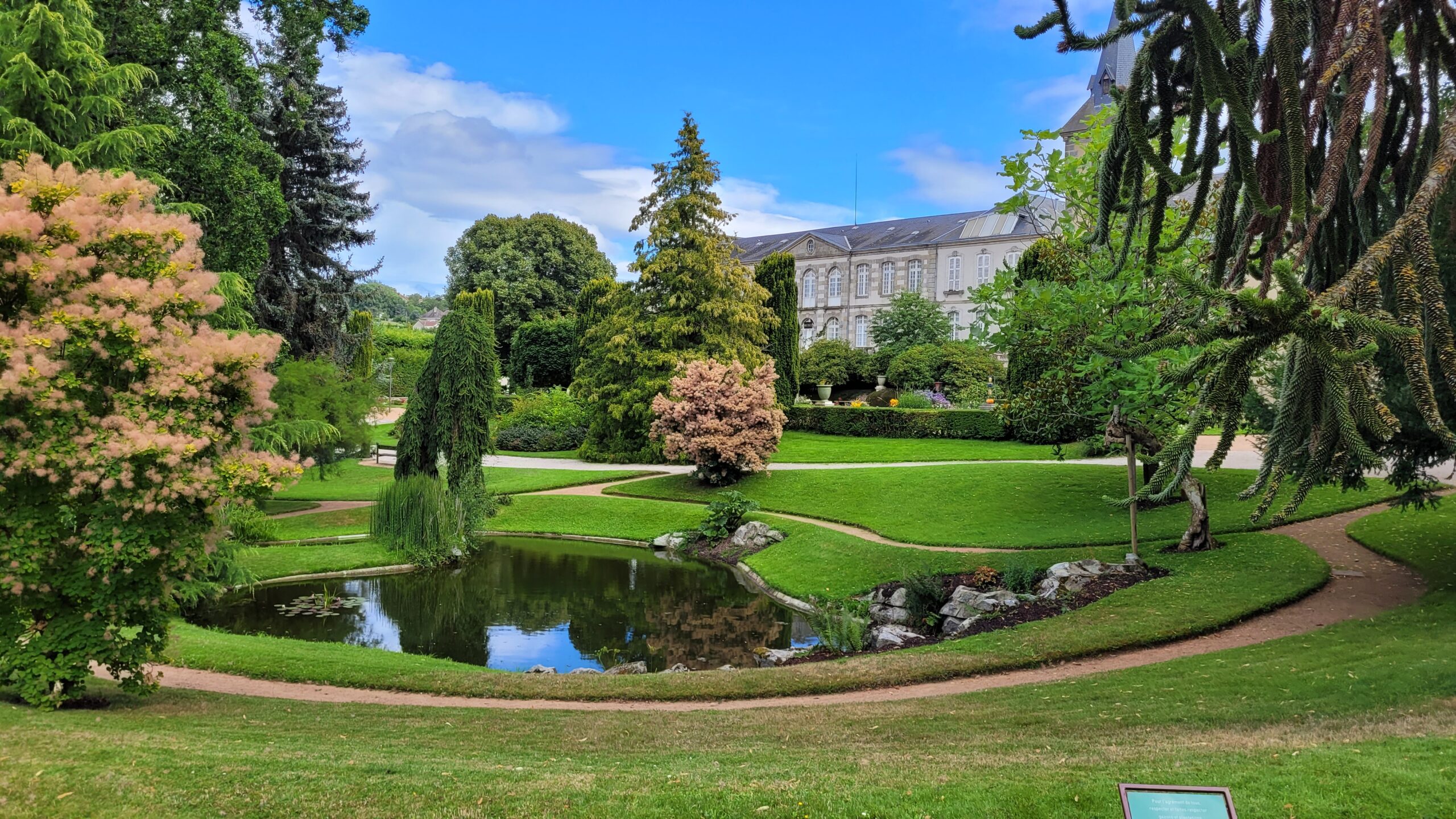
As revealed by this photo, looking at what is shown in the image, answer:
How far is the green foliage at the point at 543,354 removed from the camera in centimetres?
4666

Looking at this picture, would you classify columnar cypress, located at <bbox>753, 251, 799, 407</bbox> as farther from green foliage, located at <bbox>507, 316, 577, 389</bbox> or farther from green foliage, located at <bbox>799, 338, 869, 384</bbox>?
green foliage, located at <bbox>507, 316, 577, 389</bbox>

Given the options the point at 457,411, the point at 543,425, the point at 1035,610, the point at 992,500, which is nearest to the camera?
the point at 1035,610

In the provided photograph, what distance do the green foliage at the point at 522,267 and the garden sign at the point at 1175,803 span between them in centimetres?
4939

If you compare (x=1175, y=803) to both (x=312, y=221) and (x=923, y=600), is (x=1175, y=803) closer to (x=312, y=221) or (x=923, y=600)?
(x=923, y=600)

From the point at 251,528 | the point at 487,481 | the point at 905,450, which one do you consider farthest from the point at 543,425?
the point at 251,528

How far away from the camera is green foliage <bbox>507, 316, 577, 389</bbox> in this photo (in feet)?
153

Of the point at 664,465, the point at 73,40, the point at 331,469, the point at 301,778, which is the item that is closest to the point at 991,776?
the point at 301,778

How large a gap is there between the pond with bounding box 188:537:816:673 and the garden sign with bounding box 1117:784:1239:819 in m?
8.93

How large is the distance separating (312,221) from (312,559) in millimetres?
16297

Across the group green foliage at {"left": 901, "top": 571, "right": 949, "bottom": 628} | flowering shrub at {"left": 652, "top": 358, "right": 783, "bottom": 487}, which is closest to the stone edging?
green foliage at {"left": 901, "top": 571, "right": 949, "bottom": 628}

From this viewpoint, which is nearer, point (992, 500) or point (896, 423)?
point (992, 500)

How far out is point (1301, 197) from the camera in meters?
3.95

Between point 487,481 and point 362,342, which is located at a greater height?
point 362,342

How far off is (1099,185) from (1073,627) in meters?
7.38
